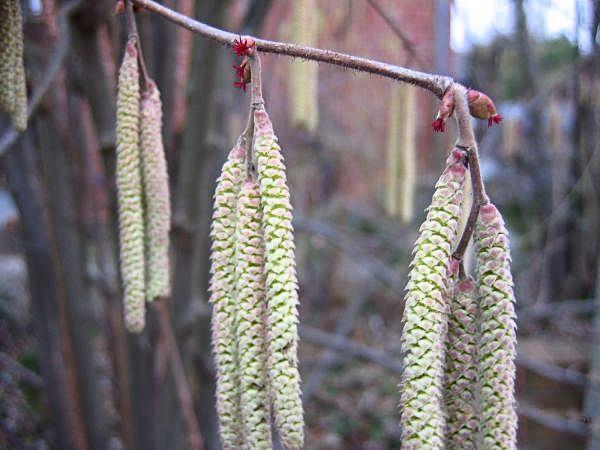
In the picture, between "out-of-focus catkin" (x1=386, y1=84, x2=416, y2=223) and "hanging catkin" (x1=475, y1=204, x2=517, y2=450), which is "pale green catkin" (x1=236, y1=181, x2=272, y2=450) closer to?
"hanging catkin" (x1=475, y1=204, x2=517, y2=450)

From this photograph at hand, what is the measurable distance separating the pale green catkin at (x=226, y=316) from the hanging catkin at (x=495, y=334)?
224mm

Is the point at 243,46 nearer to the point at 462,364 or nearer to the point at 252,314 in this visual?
the point at 252,314

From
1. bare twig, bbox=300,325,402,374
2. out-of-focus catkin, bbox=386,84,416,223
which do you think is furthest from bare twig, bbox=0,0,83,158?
bare twig, bbox=300,325,402,374

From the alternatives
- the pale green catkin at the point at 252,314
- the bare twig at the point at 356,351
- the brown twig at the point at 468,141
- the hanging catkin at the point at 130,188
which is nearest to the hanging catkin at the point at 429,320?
the brown twig at the point at 468,141

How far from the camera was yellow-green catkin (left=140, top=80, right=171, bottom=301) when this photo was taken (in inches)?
27.1

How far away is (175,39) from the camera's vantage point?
149cm

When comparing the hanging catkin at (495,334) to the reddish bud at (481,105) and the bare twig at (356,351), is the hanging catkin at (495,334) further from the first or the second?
the bare twig at (356,351)

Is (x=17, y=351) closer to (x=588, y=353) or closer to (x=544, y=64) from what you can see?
(x=588, y=353)

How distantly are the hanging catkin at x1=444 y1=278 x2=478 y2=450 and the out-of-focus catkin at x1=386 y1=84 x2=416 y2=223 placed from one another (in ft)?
2.99

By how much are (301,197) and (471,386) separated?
2769mm

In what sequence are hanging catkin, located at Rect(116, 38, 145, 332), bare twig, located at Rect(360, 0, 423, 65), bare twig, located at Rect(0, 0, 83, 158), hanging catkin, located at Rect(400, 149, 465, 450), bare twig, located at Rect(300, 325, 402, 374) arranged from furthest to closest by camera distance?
1. bare twig, located at Rect(300, 325, 402, 374)
2. bare twig, located at Rect(360, 0, 423, 65)
3. bare twig, located at Rect(0, 0, 83, 158)
4. hanging catkin, located at Rect(116, 38, 145, 332)
5. hanging catkin, located at Rect(400, 149, 465, 450)

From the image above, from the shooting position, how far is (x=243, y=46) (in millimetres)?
535

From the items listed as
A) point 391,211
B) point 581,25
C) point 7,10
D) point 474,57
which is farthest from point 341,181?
point 7,10

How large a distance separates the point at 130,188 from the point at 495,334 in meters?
0.42
